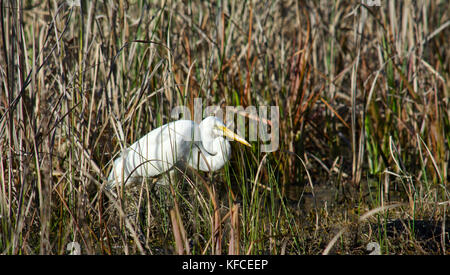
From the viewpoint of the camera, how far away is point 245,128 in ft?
10.7

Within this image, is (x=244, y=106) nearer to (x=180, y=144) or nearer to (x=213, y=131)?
(x=213, y=131)

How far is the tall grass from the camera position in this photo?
223 cm

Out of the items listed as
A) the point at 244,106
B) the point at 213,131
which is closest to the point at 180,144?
the point at 213,131

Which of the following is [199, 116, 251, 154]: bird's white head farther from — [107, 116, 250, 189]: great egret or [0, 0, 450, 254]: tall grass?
[0, 0, 450, 254]: tall grass

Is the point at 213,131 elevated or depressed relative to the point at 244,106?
depressed

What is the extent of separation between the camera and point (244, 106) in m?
3.21

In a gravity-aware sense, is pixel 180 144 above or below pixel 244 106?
below

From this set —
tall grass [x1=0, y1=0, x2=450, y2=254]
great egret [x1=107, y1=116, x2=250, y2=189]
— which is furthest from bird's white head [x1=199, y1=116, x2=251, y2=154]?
tall grass [x1=0, y1=0, x2=450, y2=254]

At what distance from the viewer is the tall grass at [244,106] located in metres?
2.23

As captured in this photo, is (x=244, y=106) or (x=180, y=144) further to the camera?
(x=244, y=106)

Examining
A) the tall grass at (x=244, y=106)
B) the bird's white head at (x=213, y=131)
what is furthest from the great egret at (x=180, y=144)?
the tall grass at (x=244, y=106)

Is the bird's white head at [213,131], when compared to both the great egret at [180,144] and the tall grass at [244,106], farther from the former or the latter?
the tall grass at [244,106]

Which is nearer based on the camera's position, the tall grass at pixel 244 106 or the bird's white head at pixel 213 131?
the tall grass at pixel 244 106
